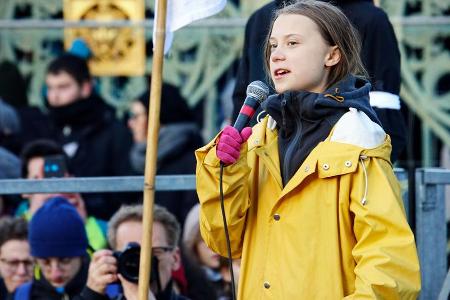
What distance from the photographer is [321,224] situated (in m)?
3.94

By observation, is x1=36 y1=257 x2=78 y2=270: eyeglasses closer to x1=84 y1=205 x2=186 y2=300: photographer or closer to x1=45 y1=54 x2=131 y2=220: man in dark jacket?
x1=84 y1=205 x2=186 y2=300: photographer

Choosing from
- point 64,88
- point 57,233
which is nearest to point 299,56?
point 57,233

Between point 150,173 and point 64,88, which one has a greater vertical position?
point 64,88

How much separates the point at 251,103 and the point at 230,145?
182 millimetres

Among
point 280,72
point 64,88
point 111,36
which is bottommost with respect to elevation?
point 280,72

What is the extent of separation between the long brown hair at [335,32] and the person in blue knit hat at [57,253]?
205 cm

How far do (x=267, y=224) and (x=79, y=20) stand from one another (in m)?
5.15

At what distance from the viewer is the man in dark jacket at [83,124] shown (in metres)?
7.88

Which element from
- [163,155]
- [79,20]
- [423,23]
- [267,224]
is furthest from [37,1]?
[267,224]

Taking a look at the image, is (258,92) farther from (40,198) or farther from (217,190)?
(40,198)

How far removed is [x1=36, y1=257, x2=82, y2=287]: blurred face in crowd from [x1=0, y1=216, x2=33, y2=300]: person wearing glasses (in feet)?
1.14

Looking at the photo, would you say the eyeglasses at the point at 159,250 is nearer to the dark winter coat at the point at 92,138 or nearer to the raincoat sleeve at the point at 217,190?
the raincoat sleeve at the point at 217,190

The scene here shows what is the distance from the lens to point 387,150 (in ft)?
13.1

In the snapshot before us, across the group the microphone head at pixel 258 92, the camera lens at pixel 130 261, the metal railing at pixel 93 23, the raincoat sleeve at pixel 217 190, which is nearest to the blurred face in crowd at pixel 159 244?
the camera lens at pixel 130 261
